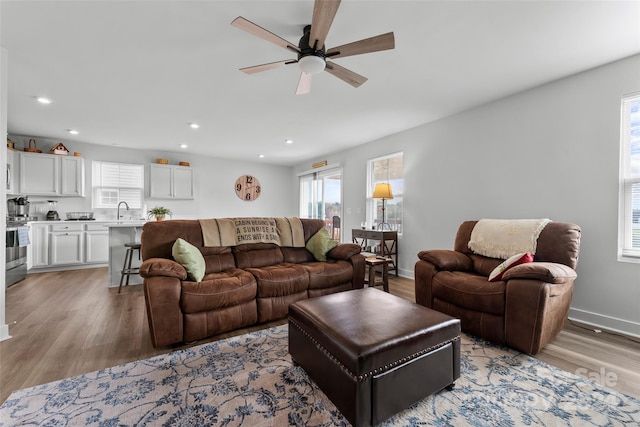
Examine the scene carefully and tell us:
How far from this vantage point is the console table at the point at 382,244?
4.45 m

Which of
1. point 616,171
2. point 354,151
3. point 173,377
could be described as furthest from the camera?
point 354,151

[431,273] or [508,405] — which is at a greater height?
[431,273]

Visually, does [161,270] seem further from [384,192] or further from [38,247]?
[38,247]

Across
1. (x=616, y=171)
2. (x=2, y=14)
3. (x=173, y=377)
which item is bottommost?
(x=173, y=377)

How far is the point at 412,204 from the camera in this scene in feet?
14.6

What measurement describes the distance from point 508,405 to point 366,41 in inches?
94.5

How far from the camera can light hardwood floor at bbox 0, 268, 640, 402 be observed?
1.81m

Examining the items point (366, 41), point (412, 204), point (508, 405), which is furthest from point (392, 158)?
point (508, 405)

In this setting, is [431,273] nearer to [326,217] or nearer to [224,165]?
[326,217]

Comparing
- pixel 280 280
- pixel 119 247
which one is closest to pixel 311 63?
pixel 280 280

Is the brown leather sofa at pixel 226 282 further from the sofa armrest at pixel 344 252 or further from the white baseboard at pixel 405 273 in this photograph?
the white baseboard at pixel 405 273

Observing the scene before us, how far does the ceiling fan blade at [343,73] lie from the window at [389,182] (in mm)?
2612

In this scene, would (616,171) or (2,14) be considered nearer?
(2,14)

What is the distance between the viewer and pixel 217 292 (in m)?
2.30
